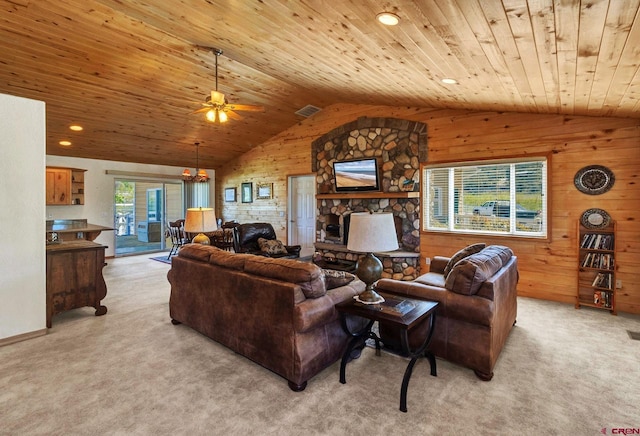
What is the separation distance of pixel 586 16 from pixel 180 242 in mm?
7523

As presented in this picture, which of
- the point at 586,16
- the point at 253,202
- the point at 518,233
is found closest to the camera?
the point at 586,16

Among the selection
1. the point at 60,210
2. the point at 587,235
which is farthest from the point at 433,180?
the point at 60,210

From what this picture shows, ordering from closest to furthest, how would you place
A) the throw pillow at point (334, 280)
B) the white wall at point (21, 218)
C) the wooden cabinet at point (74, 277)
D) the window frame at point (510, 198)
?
the throw pillow at point (334, 280)
the white wall at point (21, 218)
the wooden cabinet at point (74, 277)
the window frame at point (510, 198)

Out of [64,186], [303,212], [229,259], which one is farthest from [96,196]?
[229,259]

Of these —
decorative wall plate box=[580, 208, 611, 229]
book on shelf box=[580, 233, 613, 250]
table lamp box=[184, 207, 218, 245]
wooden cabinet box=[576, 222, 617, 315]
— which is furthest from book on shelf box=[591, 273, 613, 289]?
table lamp box=[184, 207, 218, 245]

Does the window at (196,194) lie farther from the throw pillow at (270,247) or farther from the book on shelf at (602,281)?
the book on shelf at (602,281)

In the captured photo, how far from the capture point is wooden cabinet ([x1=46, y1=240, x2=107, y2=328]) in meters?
3.46

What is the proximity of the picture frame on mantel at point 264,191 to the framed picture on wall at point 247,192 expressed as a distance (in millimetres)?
280

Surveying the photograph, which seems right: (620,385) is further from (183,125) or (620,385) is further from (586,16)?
(183,125)

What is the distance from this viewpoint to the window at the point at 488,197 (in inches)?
179

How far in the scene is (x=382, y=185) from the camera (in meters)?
5.98

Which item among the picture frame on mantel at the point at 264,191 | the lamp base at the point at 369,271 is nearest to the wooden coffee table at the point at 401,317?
the lamp base at the point at 369,271

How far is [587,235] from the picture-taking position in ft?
13.3

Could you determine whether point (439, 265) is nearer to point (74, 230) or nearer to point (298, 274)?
point (298, 274)
